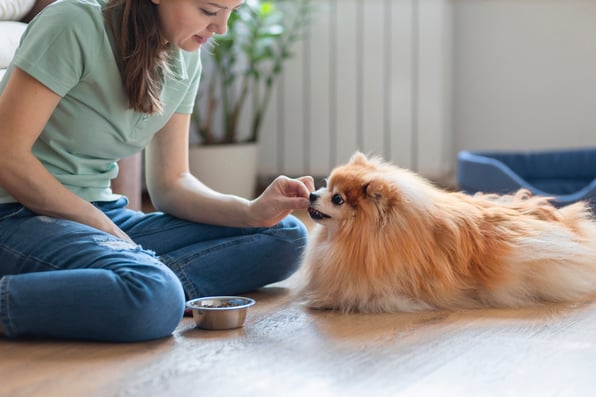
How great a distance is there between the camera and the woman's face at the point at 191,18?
1.61 metres

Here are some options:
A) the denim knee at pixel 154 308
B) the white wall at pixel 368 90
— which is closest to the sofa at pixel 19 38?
the denim knee at pixel 154 308

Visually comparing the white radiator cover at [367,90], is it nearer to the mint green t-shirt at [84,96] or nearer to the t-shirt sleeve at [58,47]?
the mint green t-shirt at [84,96]

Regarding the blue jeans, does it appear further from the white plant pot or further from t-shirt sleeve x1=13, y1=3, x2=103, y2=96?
the white plant pot

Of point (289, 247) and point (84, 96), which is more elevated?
point (84, 96)

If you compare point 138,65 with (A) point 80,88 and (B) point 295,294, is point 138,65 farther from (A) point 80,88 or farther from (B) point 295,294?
(B) point 295,294

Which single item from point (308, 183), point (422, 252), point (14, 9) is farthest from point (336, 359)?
point (14, 9)

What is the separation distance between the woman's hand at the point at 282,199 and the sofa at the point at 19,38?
1.95ft

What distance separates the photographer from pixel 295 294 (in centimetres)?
196

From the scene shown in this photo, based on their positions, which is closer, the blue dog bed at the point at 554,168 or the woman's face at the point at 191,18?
the woman's face at the point at 191,18

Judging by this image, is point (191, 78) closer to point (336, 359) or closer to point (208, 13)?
point (208, 13)

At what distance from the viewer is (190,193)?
6.32 feet

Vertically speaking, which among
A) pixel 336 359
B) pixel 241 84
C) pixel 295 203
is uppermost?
pixel 241 84

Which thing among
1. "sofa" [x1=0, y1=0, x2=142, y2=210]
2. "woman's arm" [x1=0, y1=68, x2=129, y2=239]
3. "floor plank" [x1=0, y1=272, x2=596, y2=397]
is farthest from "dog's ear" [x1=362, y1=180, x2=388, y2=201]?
"sofa" [x1=0, y1=0, x2=142, y2=210]

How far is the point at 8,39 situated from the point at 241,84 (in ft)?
6.37
